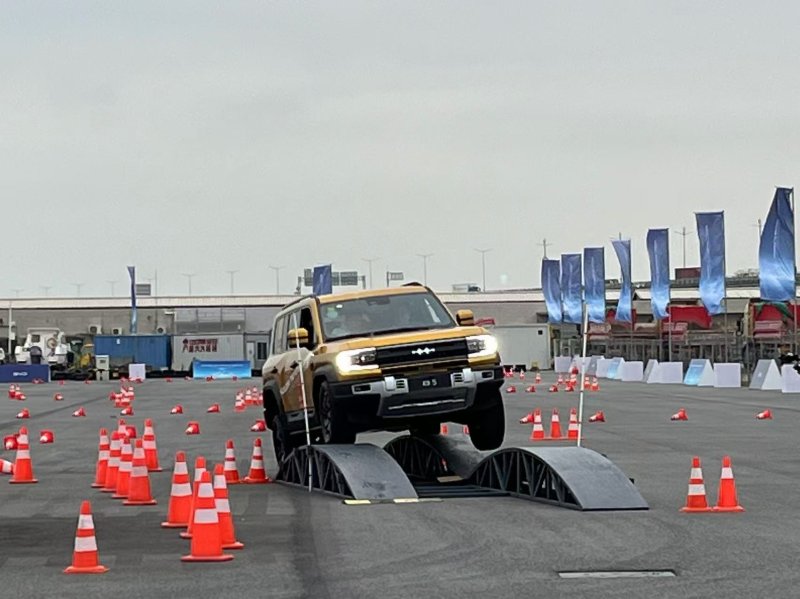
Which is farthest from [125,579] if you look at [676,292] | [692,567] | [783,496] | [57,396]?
[676,292]

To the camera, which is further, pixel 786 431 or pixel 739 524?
pixel 786 431

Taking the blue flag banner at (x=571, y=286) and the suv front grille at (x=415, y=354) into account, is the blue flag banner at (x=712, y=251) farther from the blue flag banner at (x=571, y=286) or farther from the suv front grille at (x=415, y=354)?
the suv front grille at (x=415, y=354)

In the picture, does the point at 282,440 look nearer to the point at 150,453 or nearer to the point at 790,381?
the point at 150,453

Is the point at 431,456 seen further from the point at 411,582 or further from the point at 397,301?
the point at 411,582

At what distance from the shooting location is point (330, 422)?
57.3ft

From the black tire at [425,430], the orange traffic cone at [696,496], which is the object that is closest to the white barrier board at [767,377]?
the black tire at [425,430]

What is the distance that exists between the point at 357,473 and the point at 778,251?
33.6m

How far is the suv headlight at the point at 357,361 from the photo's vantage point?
17156 mm

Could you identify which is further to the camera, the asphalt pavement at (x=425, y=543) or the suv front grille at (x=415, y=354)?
the suv front grille at (x=415, y=354)

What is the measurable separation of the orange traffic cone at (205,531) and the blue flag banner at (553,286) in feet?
226

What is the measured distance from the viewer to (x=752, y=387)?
52406mm

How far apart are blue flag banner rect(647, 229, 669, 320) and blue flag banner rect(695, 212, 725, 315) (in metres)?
6.24

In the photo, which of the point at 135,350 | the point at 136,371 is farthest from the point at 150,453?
the point at 135,350

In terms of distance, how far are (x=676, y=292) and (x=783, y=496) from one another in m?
112
